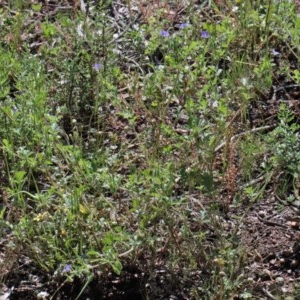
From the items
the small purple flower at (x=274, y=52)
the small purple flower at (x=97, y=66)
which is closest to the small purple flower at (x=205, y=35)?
the small purple flower at (x=274, y=52)

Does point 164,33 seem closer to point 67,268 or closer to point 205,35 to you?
point 205,35

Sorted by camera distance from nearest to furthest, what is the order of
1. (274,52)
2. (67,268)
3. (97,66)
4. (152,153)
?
(67,268) < (152,153) < (97,66) < (274,52)

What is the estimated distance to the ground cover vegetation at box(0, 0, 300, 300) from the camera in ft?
10.2

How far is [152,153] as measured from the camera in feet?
11.6

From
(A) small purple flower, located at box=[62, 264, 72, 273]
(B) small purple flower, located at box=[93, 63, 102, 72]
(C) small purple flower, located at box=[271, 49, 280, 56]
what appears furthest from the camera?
(C) small purple flower, located at box=[271, 49, 280, 56]

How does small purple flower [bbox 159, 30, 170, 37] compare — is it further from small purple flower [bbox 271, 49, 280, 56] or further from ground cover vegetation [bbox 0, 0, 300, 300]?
small purple flower [bbox 271, 49, 280, 56]

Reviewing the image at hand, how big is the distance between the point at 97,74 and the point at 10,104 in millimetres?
509

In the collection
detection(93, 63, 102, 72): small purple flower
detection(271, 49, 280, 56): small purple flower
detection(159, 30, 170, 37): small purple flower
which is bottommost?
detection(271, 49, 280, 56): small purple flower

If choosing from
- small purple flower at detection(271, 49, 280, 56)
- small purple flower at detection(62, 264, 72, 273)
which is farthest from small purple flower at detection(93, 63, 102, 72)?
small purple flower at detection(62, 264, 72, 273)

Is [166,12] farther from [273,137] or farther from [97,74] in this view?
[273,137]

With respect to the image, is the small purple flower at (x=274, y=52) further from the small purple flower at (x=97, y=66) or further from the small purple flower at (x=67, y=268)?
the small purple flower at (x=67, y=268)

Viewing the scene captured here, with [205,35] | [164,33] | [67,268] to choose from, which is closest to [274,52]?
[205,35]

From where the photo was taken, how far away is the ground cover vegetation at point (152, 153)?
3.11 meters

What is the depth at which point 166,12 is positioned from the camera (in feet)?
14.7
